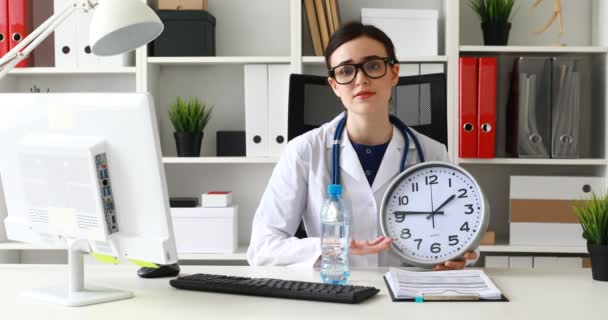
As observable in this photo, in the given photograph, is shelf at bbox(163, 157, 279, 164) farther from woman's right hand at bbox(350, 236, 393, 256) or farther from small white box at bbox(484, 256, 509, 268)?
woman's right hand at bbox(350, 236, 393, 256)

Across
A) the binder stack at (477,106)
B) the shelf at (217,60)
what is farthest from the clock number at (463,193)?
the shelf at (217,60)

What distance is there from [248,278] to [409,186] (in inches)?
19.5

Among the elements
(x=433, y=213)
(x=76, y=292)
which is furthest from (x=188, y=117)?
(x=76, y=292)

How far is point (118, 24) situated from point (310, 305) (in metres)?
0.70

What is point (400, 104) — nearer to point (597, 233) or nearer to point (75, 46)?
point (597, 233)

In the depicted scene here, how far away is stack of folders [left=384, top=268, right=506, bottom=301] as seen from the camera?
4.96 ft

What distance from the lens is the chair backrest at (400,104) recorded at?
238 centimetres

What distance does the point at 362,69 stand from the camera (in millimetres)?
2047

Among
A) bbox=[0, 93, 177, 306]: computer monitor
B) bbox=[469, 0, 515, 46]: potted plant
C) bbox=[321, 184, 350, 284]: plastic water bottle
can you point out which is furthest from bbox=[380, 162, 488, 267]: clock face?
bbox=[469, 0, 515, 46]: potted plant

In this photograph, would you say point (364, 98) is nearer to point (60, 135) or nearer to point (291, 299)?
point (291, 299)

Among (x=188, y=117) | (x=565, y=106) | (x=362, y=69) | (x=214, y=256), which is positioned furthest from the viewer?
(x=188, y=117)

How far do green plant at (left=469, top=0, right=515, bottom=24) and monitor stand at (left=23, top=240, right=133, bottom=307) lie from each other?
7.04 ft

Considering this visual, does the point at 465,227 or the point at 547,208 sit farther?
the point at 547,208

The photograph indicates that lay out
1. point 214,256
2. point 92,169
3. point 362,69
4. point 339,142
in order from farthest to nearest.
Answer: point 214,256 < point 339,142 < point 362,69 < point 92,169
